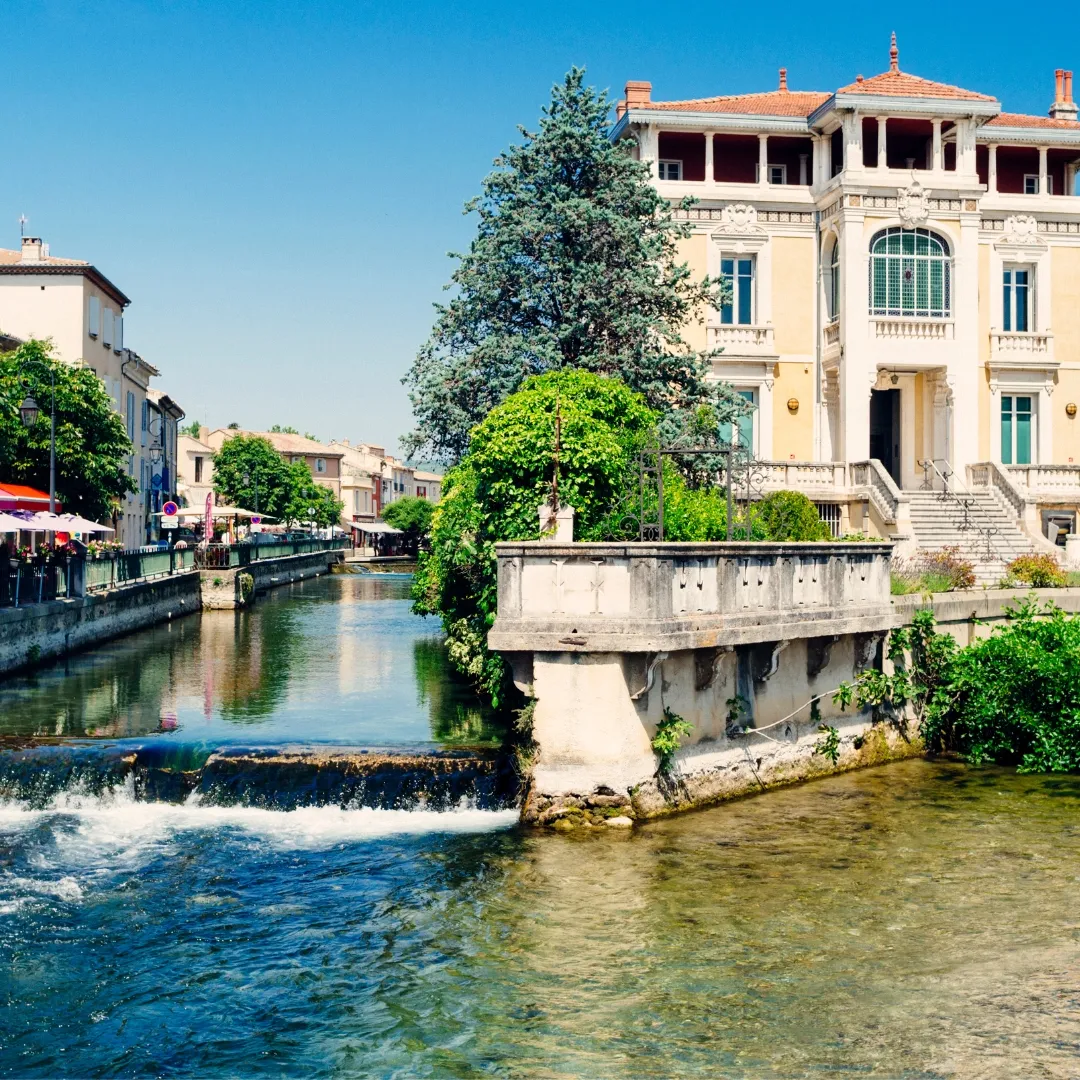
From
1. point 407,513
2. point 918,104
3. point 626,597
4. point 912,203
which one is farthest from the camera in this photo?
point 407,513

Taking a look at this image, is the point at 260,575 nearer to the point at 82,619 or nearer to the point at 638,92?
the point at 82,619

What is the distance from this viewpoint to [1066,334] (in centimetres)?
3731

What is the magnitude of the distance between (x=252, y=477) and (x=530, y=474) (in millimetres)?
78097

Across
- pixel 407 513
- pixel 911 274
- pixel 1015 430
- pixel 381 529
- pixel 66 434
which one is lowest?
pixel 66 434

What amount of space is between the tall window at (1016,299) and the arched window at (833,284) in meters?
5.30

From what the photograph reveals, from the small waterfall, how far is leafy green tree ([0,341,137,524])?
831 inches

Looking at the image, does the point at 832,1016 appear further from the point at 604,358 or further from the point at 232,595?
the point at 232,595

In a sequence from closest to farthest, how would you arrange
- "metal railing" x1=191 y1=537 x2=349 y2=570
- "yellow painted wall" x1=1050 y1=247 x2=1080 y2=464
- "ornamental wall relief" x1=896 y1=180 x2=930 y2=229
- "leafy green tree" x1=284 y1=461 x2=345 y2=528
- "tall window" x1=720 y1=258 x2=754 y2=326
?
"ornamental wall relief" x1=896 y1=180 x2=930 y2=229 → "tall window" x1=720 y1=258 x2=754 y2=326 → "yellow painted wall" x1=1050 y1=247 x2=1080 y2=464 → "metal railing" x1=191 y1=537 x2=349 y2=570 → "leafy green tree" x1=284 y1=461 x2=345 y2=528

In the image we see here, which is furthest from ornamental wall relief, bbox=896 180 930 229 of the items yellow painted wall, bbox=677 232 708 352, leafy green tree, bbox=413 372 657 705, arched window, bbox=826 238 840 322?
leafy green tree, bbox=413 372 657 705

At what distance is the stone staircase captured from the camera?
2884 cm

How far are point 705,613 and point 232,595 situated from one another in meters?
33.5

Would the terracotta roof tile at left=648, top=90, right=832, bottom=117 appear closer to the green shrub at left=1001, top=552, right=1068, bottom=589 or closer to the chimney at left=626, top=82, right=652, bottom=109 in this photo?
the chimney at left=626, top=82, right=652, bottom=109

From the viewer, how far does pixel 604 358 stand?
1146 inches

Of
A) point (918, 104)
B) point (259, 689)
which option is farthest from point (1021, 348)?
point (259, 689)
